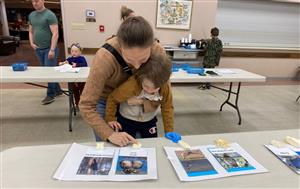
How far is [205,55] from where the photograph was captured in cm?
427

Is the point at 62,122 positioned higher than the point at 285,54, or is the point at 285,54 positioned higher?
the point at 285,54

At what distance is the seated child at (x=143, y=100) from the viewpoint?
98 centimetres

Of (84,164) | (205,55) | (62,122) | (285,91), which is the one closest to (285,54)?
(285,91)

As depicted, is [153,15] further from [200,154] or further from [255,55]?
[200,154]

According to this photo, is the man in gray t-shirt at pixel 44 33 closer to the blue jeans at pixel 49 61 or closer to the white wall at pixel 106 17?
the blue jeans at pixel 49 61

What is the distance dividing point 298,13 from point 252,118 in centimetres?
382

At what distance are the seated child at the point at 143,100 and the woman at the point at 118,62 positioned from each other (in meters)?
0.05

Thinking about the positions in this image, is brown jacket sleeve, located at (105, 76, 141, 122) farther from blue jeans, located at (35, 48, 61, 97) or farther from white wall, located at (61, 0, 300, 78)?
white wall, located at (61, 0, 300, 78)

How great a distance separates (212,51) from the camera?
417cm

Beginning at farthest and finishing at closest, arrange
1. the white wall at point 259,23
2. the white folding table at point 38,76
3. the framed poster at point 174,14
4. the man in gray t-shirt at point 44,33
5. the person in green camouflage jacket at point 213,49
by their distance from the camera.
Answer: the white wall at point 259,23 → the framed poster at point 174,14 → the person in green camouflage jacket at point 213,49 → the man in gray t-shirt at point 44,33 → the white folding table at point 38,76

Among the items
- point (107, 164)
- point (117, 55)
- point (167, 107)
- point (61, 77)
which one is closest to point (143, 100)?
point (167, 107)

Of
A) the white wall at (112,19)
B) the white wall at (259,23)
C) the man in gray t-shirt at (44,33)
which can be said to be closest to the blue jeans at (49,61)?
the man in gray t-shirt at (44,33)

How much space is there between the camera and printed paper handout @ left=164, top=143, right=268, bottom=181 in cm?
85

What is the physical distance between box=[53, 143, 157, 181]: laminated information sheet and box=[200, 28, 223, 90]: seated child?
3.55m
